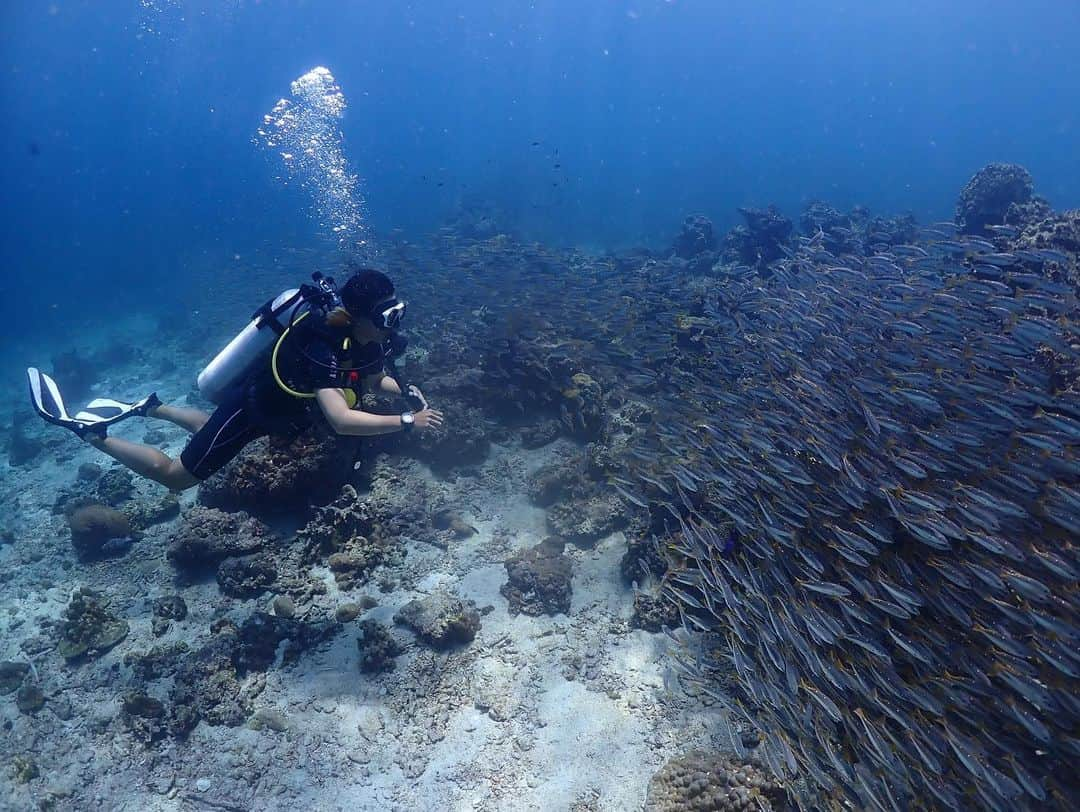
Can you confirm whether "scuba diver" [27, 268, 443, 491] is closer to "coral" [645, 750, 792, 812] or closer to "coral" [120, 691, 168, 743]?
"coral" [120, 691, 168, 743]

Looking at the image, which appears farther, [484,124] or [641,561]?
[484,124]

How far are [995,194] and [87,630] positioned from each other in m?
26.3

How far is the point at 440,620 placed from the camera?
20.7 ft

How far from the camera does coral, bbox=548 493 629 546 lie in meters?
8.18

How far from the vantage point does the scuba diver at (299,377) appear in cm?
525

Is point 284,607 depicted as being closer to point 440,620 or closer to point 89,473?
point 440,620

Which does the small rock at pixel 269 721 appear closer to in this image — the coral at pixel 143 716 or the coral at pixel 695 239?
the coral at pixel 143 716

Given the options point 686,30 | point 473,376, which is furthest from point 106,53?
point 473,376

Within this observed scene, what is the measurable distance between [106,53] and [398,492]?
218739 mm

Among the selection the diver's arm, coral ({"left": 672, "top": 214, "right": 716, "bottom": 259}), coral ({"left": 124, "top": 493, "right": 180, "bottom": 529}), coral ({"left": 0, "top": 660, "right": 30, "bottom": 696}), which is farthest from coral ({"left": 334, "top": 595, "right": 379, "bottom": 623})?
coral ({"left": 672, "top": 214, "right": 716, "bottom": 259})

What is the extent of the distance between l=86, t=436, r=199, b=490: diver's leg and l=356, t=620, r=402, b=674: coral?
2.87 m

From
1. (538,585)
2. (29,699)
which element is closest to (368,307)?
(538,585)

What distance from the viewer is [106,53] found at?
155 meters

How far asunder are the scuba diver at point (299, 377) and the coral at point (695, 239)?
21.8 metres
